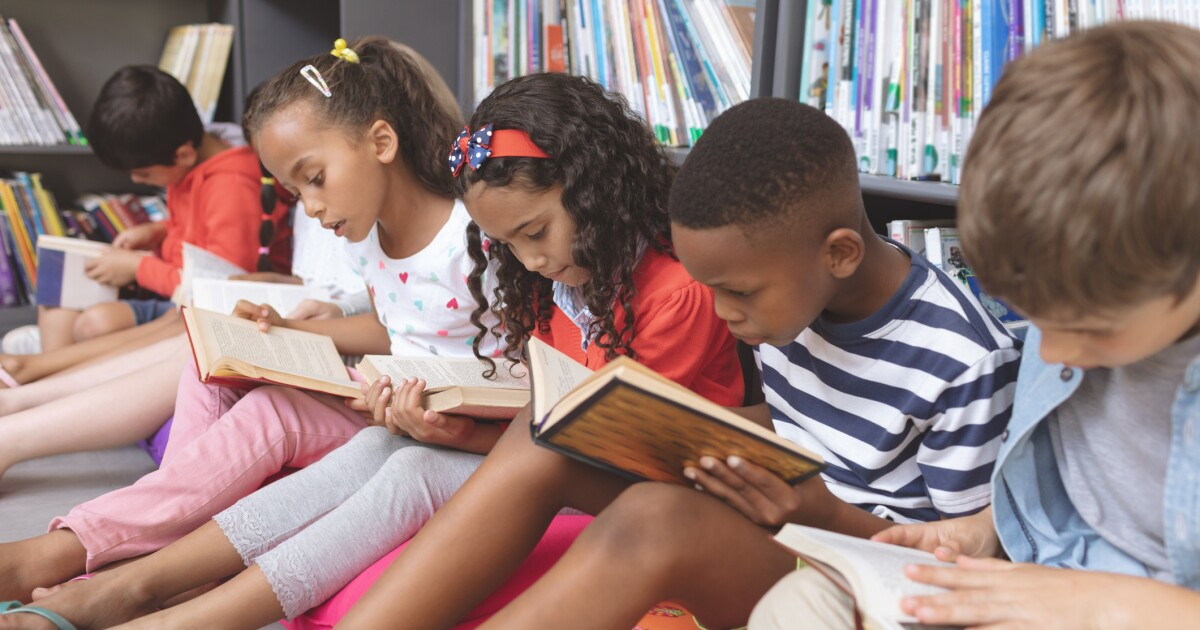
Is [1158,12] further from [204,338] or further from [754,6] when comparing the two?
[204,338]

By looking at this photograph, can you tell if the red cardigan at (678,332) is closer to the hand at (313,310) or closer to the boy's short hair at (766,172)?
the boy's short hair at (766,172)

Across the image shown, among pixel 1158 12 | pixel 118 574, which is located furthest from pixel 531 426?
pixel 1158 12

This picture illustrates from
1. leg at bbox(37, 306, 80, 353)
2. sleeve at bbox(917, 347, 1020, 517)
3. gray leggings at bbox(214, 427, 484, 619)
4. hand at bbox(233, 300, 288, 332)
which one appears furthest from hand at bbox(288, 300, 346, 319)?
sleeve at bbox(917, 347, 1020, 517)

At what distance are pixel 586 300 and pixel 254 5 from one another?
1.74 meters

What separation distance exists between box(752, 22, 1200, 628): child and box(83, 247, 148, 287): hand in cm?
189

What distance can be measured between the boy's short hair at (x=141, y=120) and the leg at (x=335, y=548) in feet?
4.16

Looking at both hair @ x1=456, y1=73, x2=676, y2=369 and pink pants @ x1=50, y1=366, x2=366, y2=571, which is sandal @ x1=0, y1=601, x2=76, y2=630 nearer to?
pink pants @ x1=50, y1=366, x2=366, y2=571

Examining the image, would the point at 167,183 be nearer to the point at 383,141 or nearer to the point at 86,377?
the point at 86,377

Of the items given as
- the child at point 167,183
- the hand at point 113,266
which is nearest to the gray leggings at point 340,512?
the child at point 167,183

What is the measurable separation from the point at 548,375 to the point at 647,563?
20 cm

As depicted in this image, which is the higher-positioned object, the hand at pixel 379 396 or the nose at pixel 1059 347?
the nose at pixel 1059 347

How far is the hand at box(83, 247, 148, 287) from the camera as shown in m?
2.18

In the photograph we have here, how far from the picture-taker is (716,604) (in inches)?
34.0

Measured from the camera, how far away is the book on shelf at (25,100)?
244cm
